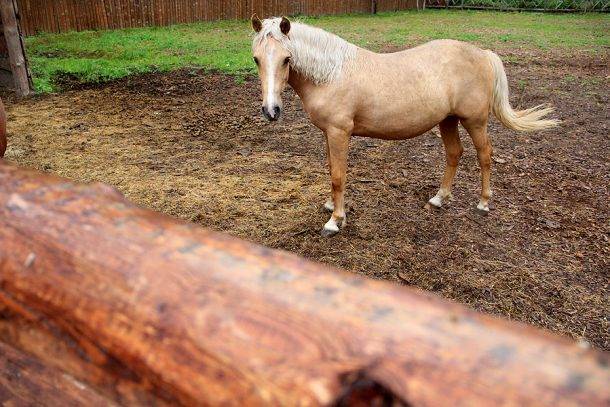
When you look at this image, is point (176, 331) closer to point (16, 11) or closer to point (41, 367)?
point (41, 367)

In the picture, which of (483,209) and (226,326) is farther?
(483,209)

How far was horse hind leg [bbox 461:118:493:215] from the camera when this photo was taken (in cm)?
379

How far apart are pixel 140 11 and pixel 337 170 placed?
12457mm

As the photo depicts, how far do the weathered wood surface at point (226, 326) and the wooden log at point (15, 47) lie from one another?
7.12 meters

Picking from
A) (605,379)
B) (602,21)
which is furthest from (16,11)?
(602,21)

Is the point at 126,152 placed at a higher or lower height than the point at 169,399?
lower

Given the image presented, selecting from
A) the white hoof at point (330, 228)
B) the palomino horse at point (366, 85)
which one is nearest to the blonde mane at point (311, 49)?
the palomino horse at point (366, 85)

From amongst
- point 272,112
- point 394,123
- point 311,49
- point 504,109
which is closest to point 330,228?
point 394,123

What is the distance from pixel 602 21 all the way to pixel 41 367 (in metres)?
18.9

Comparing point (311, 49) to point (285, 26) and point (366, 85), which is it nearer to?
point (285, 26)

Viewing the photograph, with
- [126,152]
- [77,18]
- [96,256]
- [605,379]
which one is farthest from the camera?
[77,18]

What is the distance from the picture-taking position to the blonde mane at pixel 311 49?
3.13 meters

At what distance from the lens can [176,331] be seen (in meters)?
0.84

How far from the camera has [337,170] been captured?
3625 millimetres
